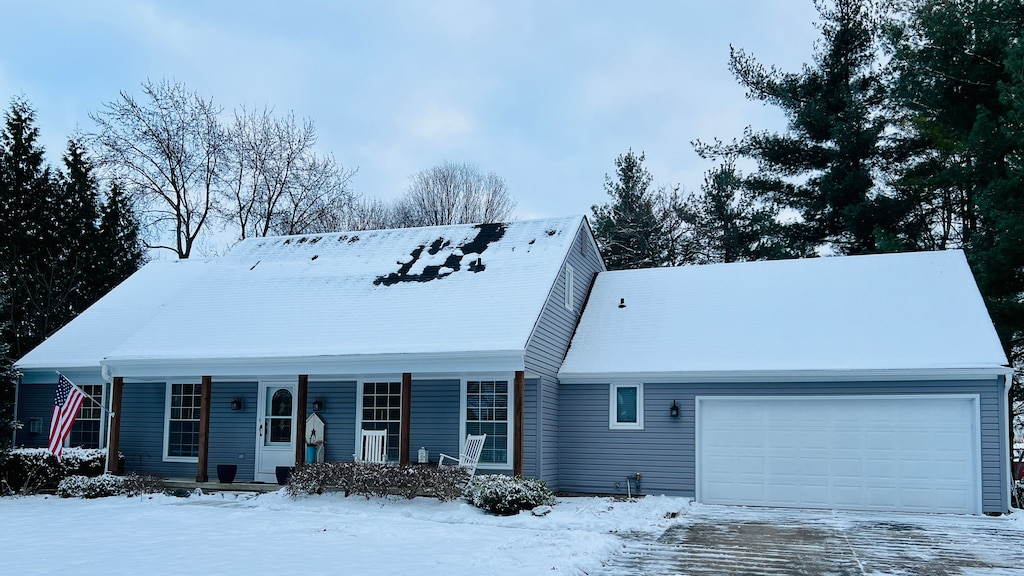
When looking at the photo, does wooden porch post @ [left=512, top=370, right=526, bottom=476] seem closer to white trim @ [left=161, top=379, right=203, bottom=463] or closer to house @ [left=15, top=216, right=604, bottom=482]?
house @ [left=15, top=216, right=604, bottom=482]

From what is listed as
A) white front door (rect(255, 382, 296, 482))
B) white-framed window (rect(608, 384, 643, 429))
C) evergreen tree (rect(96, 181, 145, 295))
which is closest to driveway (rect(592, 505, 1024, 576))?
white-framed window (rect(608, 384, 643, 429))

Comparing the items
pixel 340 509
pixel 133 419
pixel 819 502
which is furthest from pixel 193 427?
pixel 819 502

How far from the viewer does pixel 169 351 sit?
53.0 feet

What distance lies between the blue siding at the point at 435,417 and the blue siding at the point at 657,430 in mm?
1971

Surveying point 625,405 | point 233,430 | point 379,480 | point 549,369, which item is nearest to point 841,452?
point 625,405

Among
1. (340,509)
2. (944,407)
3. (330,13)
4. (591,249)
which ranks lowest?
(340,509)

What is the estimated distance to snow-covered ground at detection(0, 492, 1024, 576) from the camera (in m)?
8.57

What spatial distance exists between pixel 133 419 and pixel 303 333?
496 cm

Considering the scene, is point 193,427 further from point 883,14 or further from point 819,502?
point 883,14

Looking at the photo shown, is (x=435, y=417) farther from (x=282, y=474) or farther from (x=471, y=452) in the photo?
(x=282, y=474)

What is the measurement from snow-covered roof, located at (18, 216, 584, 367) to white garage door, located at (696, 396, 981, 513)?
13.1 ft

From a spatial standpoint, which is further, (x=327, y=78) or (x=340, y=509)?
(x=327, y=78)

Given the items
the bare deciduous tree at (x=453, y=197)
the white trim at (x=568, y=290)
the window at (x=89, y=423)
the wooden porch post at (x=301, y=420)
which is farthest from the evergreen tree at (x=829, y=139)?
Answer: the window at (x=89, y=423)

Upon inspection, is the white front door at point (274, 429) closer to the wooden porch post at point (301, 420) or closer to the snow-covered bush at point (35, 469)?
the wooden porch post at point (301, 420)
